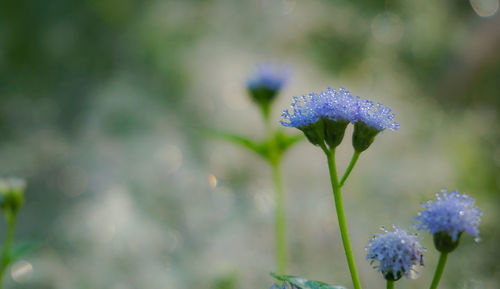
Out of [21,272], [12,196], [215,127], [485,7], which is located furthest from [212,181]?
[485,7]

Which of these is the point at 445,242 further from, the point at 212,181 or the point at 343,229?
the point at 212,181

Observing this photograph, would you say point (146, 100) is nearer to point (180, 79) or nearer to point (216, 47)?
point (180, 79)

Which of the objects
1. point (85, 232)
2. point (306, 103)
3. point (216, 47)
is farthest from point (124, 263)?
point (306, 103)

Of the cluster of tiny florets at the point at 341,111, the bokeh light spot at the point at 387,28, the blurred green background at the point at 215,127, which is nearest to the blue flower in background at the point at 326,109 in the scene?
the cluster of tiny florets at the point at 341,111

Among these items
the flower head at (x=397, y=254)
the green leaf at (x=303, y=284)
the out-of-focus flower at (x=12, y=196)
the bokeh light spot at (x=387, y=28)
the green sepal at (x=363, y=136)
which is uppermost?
the bokeh light spot at (x=387, y=28)

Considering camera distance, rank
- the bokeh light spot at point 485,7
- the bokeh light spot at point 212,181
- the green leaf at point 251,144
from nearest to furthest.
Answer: the green leaf at point 251,144 → the bokeh light spot at point 212,181 → the bokeh light spot at point 485,7

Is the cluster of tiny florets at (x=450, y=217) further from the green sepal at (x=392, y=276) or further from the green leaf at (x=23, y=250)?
the green leaf at (x=23, y=250)
